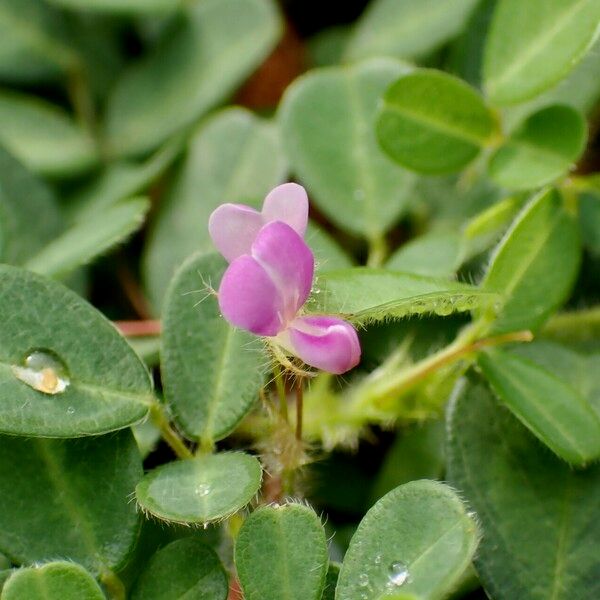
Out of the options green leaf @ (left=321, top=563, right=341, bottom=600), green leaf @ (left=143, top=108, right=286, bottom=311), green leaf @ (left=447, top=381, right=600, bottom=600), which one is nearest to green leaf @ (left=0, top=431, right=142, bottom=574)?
green leaf @ (left=321, top=563, right=341, bottom=600)

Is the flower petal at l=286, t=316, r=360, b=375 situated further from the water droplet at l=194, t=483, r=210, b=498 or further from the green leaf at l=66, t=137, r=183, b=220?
the green leaf at l=66, t=137, r=183, b=220

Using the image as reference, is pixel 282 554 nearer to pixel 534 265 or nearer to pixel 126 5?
pixel 534 265

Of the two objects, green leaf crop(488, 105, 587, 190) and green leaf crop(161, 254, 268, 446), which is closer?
green leaf crop(161, 254, 268, 446)

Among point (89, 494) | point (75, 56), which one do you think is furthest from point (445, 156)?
point (75, 56)

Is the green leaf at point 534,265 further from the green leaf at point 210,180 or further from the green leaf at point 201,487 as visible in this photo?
the green leaf at point 210,180

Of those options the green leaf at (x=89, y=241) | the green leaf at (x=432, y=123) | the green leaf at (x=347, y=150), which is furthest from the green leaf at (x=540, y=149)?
the green leaf at (x=89, y=241)

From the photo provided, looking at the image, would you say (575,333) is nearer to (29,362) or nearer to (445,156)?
(445,156)
